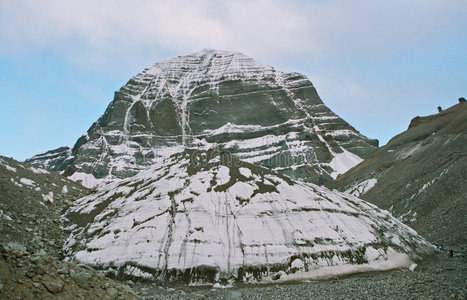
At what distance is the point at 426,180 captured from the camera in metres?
65.9

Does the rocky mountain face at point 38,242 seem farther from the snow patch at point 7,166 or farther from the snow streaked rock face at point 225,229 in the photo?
the snow streaked rock face at point 225,229

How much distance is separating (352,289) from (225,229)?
369 inches

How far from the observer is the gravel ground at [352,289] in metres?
17.8

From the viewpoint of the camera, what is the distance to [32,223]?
2716 centimetres

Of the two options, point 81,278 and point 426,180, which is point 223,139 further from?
point 81,278

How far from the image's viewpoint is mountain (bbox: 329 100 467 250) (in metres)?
49.5

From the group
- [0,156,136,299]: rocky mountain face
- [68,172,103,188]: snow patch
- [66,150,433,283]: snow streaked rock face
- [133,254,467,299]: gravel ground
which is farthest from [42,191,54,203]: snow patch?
[68,172,103,188]: snow patch

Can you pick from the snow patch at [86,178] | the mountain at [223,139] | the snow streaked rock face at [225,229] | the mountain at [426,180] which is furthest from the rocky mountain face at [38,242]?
the mountain at [223,139]

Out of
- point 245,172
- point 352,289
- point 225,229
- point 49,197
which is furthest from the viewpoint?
point 49,197

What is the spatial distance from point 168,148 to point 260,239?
506 feet

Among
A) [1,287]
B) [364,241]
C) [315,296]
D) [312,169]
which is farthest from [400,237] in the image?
[312,169]

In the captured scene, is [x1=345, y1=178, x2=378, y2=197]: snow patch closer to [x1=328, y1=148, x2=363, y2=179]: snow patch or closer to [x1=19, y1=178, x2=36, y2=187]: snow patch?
[x1=328, y1=148, x2=363, y2=179]: snow patch

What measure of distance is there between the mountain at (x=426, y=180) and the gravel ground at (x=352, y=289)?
831 inches

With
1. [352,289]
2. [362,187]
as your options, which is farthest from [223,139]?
[352,289]
